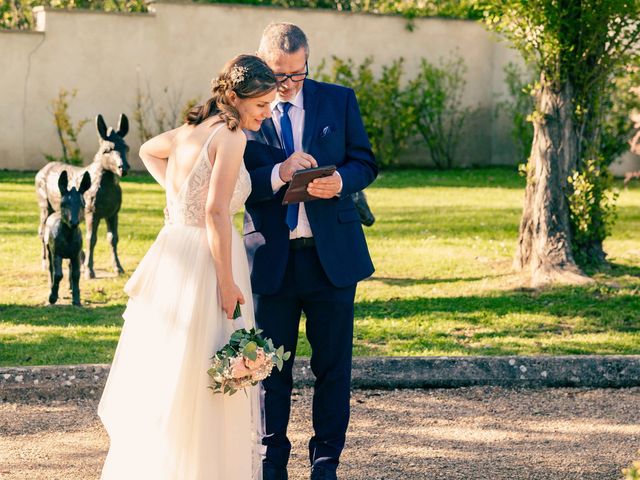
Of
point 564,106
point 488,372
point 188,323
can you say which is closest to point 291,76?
point 188,323

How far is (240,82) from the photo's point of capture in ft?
14.1

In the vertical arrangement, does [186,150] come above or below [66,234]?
above

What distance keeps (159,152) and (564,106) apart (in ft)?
20.6

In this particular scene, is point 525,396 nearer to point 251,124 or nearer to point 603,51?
point 251,124

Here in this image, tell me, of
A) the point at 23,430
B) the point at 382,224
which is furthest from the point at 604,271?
the point at 23,430

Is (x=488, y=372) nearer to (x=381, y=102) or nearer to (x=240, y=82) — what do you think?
(x=240, y=82)

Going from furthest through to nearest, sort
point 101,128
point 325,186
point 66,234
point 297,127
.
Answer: point 101,128 → point 66,234 → point 297,127 → point 325,186

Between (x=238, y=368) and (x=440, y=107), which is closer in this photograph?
(x=238, y=368)

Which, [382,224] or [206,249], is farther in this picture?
→ [382,224]

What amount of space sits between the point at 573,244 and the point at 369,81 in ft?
36.0

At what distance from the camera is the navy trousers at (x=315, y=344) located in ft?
15.7

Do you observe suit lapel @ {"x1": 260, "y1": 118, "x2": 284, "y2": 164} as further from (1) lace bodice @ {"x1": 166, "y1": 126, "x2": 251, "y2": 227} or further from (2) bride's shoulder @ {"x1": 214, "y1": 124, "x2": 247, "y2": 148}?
(2) bride's shoulder @ {"x1": 214, "y1": 124, "x2": 247, "y2": 148}

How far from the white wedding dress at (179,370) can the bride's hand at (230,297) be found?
6cm

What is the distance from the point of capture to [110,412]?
4.68m
